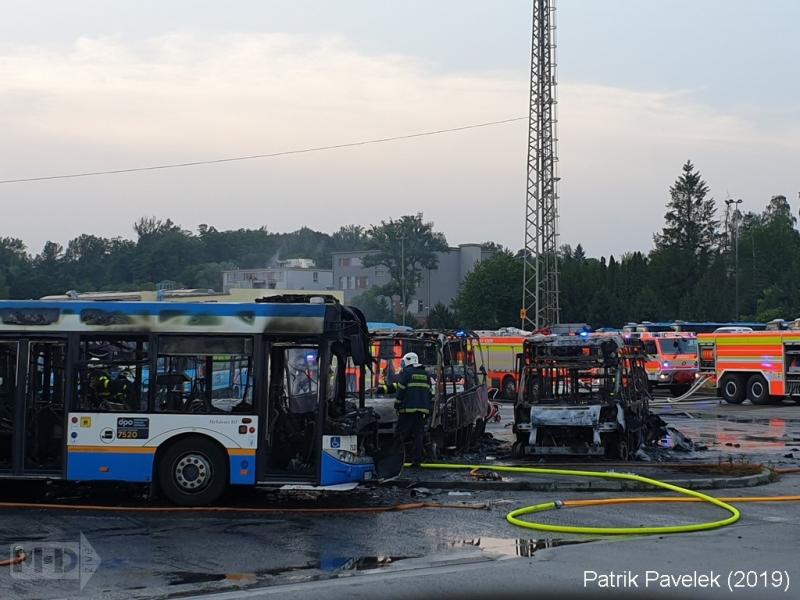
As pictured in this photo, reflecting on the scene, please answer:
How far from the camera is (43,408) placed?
43.8ft

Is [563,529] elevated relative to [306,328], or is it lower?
lower

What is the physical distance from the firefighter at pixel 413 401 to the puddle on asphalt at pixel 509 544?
15.7 feet

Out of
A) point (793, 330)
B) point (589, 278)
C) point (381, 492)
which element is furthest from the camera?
point (589, 278)

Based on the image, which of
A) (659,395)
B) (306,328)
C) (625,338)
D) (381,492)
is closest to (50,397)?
(306,328)

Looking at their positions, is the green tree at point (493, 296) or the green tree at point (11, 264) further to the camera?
the green tree at point (493, 296)

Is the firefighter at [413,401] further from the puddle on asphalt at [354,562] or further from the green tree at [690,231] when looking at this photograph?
the green tree at [690,231]

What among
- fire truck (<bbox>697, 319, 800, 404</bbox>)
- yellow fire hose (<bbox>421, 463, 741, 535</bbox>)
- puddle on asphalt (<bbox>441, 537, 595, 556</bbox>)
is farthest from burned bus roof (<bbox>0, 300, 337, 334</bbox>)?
fire truck (<bbox>697, 319, 800, 404</bbox>)

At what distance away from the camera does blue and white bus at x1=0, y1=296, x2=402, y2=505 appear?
511 inches

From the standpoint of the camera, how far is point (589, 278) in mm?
86750

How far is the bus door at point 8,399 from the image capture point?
522 inches

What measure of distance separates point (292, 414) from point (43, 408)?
303 centimetres

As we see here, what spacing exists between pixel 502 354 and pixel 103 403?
28.2m

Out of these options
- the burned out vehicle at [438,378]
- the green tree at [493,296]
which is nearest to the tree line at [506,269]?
the green tree at [493,296]

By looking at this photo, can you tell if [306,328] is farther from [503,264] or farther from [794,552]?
[503,264]
